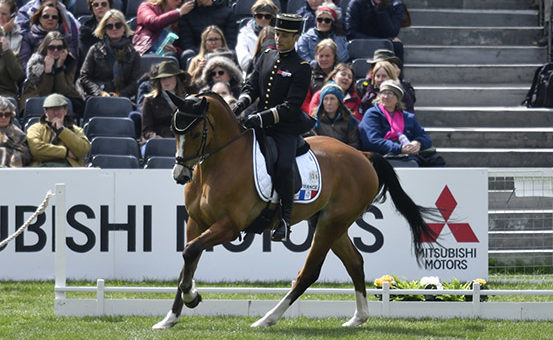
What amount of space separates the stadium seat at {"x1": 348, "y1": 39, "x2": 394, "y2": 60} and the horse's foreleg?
20.4 feet

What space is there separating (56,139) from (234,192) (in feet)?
14.2

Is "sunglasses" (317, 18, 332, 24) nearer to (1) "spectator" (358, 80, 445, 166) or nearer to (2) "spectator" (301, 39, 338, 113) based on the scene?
(2) "spectator" (301, 39, 338, 113)

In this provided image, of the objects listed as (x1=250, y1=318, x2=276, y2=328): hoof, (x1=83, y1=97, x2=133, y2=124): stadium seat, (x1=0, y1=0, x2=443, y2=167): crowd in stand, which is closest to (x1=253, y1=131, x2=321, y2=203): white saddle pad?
(x1=250, y1=318, x2=276, y2=328): hoof

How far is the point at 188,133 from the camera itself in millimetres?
8867

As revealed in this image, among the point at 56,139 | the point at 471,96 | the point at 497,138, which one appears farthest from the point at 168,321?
the point at 471,96

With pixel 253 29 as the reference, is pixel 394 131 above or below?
below

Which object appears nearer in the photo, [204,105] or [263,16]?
[204,105]

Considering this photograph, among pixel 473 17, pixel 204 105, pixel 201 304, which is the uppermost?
pixel 204 105

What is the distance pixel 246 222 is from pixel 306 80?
1391mm

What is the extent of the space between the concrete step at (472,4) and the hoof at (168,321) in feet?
34.6

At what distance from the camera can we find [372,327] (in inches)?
378

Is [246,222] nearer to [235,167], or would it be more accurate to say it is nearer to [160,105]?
[235,167]

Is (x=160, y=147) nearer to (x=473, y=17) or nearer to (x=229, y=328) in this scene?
(x=229, y=328)

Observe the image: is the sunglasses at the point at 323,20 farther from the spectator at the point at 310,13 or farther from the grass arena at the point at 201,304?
the grass arena at the point at 201,304
